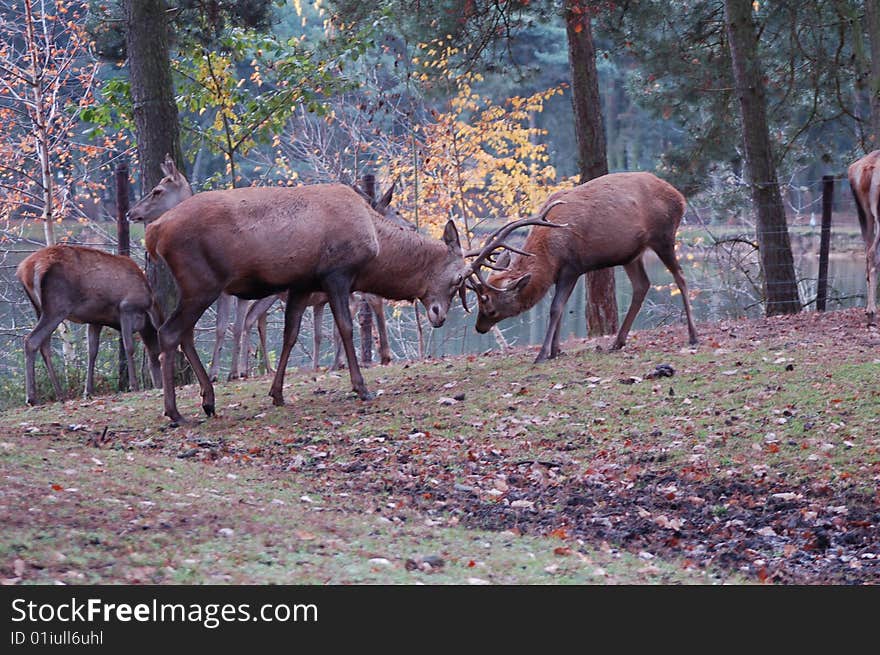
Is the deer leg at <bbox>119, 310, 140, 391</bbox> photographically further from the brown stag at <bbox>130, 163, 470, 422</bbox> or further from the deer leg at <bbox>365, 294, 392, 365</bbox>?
the brown stag at <bbox>130, 163, 470, 422</bbox>

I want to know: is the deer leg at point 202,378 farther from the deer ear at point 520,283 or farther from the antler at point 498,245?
the deer ear at point 520,283

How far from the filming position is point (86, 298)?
11.9 m

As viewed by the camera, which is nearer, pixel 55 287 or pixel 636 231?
pixel 636 231

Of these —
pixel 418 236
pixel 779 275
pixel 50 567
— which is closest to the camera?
pixel 50 567

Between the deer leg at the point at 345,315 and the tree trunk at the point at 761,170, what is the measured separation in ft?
22.3

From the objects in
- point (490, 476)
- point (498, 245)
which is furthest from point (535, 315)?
point (490, 476)

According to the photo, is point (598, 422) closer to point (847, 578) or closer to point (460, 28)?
point (847, 578)

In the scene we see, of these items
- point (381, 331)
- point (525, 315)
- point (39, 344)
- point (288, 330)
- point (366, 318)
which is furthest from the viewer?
point (525, 315)

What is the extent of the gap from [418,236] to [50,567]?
6294 millimetres

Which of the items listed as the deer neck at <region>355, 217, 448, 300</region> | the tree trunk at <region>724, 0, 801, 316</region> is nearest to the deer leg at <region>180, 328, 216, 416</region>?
the deer neck at <region>355, 217, 448, 300</region>

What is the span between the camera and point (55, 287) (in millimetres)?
11672

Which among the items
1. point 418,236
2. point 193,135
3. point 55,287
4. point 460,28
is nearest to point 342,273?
point 418,236

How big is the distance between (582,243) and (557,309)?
670 mm

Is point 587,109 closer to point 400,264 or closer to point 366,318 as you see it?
point 366,318
